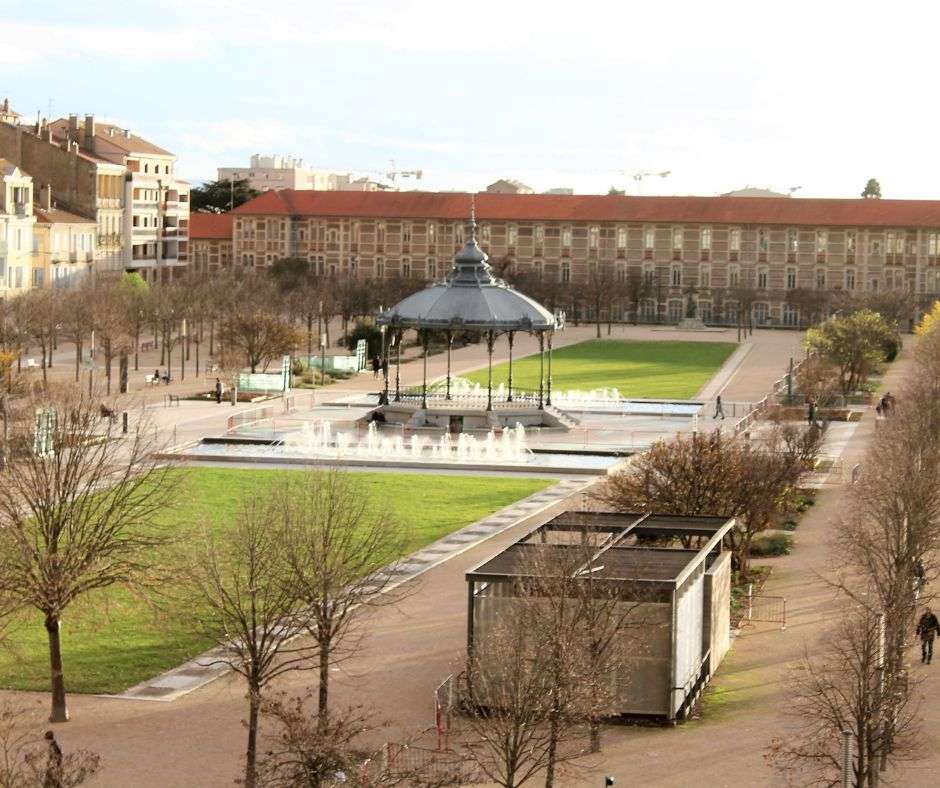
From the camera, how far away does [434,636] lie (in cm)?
3169

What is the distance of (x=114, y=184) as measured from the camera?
11319 centimetres

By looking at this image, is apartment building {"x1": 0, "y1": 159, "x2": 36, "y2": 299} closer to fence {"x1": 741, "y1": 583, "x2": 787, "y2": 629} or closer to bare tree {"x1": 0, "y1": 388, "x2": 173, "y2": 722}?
fence {"x1": 741, "y1": 583, "x2": 787, "y2": 629}

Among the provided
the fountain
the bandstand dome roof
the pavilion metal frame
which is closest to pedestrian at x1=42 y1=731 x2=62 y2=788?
the fountain

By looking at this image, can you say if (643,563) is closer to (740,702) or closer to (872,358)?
(740,702)

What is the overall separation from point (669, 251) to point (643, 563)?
9905cm

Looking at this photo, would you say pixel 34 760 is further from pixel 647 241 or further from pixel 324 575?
pixel 647 241

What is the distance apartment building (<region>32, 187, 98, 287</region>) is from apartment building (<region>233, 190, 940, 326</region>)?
27574 millimetres

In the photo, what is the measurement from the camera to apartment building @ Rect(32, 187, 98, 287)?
98438mm

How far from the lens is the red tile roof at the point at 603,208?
409 ft

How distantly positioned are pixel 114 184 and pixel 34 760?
94461mm

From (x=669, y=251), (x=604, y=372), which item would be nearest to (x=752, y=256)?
(x=669, y=251)

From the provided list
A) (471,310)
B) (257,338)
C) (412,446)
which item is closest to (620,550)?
(412,446)

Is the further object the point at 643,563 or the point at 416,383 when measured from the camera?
the point at 416,383

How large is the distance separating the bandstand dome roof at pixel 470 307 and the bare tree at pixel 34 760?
126ft
